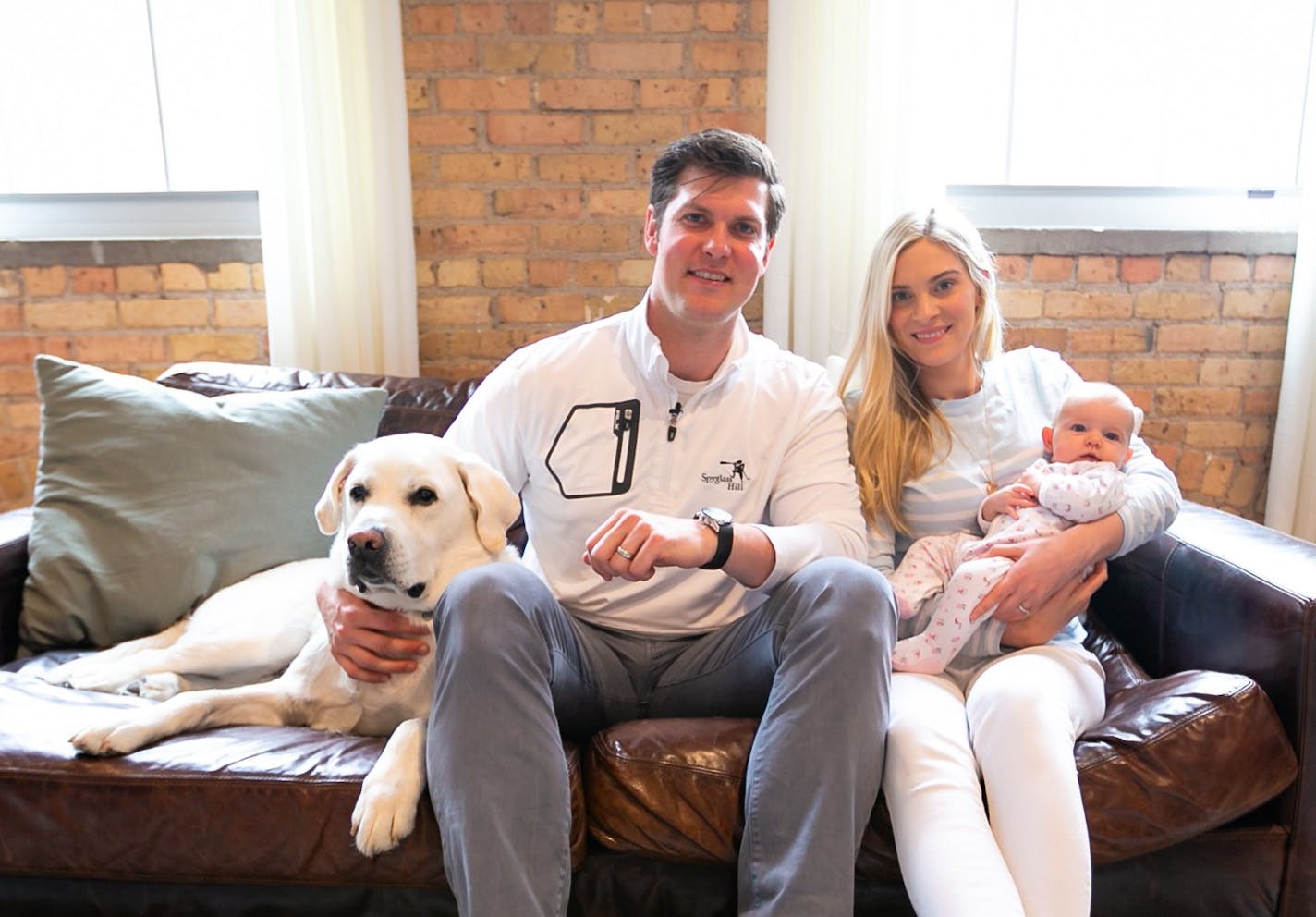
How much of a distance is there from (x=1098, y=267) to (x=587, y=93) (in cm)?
154

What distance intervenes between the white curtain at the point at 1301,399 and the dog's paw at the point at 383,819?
2438 millimetres

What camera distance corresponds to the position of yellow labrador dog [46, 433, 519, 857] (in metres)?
1.38

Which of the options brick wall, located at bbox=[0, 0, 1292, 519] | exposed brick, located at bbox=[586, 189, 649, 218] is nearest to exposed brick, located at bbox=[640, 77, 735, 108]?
brick wall, located at bbox=[0, 0, 1292, 519]

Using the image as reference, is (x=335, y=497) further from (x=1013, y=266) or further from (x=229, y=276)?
(x=1013, y=266)

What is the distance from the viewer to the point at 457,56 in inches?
99.7

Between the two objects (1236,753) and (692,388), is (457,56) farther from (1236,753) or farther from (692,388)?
(1236,753)

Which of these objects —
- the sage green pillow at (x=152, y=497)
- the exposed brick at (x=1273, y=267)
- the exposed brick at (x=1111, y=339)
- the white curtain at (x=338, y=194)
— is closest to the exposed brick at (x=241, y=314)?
the white curtain at (x=338, y=194)

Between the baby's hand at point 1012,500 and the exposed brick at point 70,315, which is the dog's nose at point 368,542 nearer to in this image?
the baby's hand at point 1012,500

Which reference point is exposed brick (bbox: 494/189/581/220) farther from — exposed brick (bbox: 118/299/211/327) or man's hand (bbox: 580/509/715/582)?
Answer: man's hand (bbox: 580/509/715/582)

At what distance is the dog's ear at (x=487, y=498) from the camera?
1562mm

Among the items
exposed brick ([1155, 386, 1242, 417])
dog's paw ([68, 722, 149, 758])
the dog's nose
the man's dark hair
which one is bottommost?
dog's paw ([68, 722, 149, 758])

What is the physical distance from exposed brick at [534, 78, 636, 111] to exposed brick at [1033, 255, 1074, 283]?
125cm

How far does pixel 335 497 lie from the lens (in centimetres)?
161

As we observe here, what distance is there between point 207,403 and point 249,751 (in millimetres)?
953
